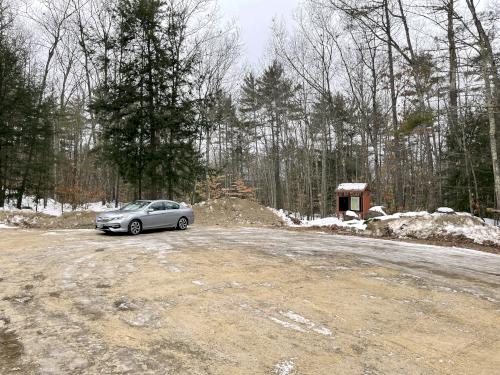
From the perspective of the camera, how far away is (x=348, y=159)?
3984cm

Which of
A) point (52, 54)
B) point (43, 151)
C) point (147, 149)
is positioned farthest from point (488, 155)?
point (52, 54)

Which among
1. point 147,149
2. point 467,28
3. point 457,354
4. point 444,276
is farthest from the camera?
point 147,149

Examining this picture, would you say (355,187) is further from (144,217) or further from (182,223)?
(144,217)

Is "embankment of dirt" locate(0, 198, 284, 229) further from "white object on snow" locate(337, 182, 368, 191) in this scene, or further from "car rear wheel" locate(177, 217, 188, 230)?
"white object on snow" locate(337, 182, 368, 191)

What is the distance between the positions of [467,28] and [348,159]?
24246mm

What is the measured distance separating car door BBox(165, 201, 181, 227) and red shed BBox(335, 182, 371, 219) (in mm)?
9824

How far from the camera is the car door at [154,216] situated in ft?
52.4

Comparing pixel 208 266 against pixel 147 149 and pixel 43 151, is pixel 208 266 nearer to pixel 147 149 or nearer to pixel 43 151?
pixel 147 149

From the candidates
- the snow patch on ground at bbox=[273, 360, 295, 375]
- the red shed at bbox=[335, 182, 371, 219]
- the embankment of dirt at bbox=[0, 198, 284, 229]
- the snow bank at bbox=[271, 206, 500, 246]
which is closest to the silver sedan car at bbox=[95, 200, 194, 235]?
the embankment of dirt at bbox=[0, 198, 284, 229]

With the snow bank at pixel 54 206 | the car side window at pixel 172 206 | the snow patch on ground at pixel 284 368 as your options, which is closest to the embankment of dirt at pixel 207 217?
the car side window at pixel 172 206

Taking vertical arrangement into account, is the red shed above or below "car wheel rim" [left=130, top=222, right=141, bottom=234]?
above

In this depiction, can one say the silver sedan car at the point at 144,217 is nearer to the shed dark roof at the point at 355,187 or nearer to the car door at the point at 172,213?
the car door at the point at 172,213

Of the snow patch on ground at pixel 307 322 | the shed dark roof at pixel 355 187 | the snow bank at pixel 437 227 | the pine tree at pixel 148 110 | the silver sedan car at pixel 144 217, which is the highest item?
the pine tree at pixel 148 110

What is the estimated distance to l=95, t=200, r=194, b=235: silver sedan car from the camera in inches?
599
